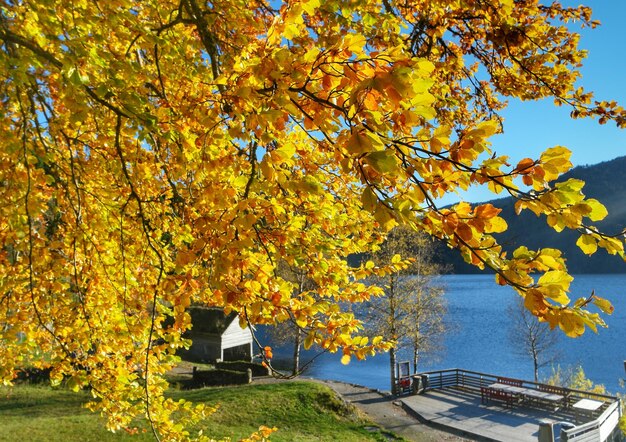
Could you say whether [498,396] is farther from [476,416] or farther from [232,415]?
[232,415]

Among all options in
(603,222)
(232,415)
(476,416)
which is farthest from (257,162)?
(603,222)

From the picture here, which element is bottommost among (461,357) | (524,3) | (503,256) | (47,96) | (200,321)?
(461,357)

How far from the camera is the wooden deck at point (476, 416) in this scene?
15.5 m

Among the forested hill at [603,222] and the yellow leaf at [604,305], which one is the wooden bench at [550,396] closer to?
the yellow leaf at [604,305]

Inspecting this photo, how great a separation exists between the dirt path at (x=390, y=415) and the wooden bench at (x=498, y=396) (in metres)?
3.74

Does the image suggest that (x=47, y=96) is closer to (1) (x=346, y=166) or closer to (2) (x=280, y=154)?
(2) (x=280, y=154)

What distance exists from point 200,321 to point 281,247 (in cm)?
2670

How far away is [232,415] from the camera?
46.6ft

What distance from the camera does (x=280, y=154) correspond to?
1.73 meters

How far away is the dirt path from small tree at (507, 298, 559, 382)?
41.9ft

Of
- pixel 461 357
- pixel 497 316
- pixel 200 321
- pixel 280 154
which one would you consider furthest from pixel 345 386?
pixel 497 316

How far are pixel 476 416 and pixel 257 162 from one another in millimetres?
17959

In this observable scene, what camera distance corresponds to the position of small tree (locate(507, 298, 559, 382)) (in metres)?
28.4

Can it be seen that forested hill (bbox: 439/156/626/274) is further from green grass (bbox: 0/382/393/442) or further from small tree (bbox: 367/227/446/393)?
green grass (bbox: 0/382/393/442)
